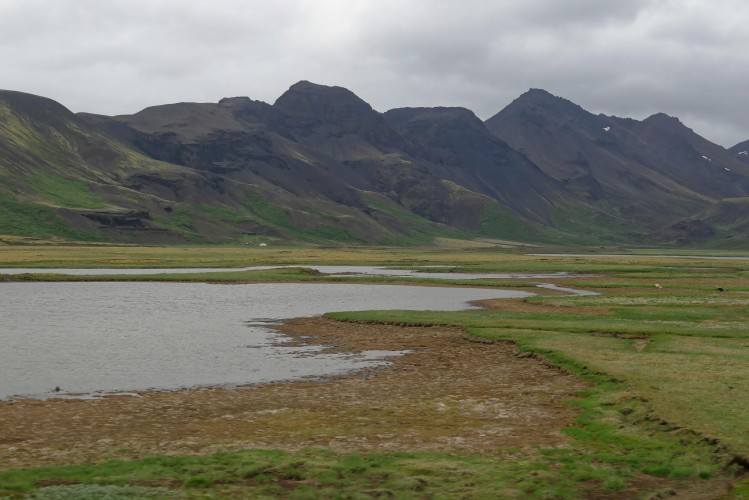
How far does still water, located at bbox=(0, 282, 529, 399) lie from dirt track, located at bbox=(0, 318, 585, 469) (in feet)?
12.4

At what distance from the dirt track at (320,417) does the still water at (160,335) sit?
149 inches

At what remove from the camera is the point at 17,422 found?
28.5 metres

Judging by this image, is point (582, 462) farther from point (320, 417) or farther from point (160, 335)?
point (160, 335)

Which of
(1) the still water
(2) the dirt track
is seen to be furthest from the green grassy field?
(1) the still water

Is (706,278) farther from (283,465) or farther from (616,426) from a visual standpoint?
(283,465)

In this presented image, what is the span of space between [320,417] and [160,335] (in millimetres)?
29031

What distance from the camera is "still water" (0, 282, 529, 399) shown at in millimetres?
39625

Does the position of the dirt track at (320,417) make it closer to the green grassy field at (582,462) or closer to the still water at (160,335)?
the green grassy field at (582,462)

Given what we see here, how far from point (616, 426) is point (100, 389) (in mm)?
23778

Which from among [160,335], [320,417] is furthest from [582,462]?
[160,335]

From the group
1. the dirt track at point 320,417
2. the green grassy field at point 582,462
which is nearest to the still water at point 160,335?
the dirt track at point 320,417

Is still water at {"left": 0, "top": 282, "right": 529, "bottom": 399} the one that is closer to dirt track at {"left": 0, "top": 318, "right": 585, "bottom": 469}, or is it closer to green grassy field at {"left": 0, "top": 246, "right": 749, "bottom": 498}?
dirt track at {"left": 0, "top": 318, "right": 585, "bottom": 469}

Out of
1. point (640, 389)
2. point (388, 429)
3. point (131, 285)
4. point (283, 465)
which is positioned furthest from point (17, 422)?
point (131, 285)

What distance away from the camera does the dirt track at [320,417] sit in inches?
1010
